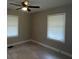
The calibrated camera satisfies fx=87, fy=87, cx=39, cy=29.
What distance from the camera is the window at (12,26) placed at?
5898 mm

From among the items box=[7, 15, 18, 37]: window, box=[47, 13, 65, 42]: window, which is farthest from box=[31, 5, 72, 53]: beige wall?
box=[7, 15, 18, 37]: window

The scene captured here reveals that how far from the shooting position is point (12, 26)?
240 inches

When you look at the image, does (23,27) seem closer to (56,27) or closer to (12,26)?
(12,26)

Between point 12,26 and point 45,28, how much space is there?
7.59 ft

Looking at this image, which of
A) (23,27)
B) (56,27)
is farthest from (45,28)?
(23,27)

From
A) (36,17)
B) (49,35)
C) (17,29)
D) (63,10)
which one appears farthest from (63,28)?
(17,29)

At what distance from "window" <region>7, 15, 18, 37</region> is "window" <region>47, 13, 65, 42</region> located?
2.40m

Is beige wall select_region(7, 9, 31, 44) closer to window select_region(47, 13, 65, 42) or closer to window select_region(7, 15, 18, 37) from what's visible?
window select_region(7, 15, 18, 37)

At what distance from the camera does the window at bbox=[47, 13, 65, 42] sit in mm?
4539

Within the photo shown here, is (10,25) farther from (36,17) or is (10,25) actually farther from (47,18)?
(47,18)

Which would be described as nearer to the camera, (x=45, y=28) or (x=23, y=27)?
(x=45, y=28)

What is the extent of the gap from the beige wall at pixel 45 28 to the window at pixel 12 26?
5.02 ft
